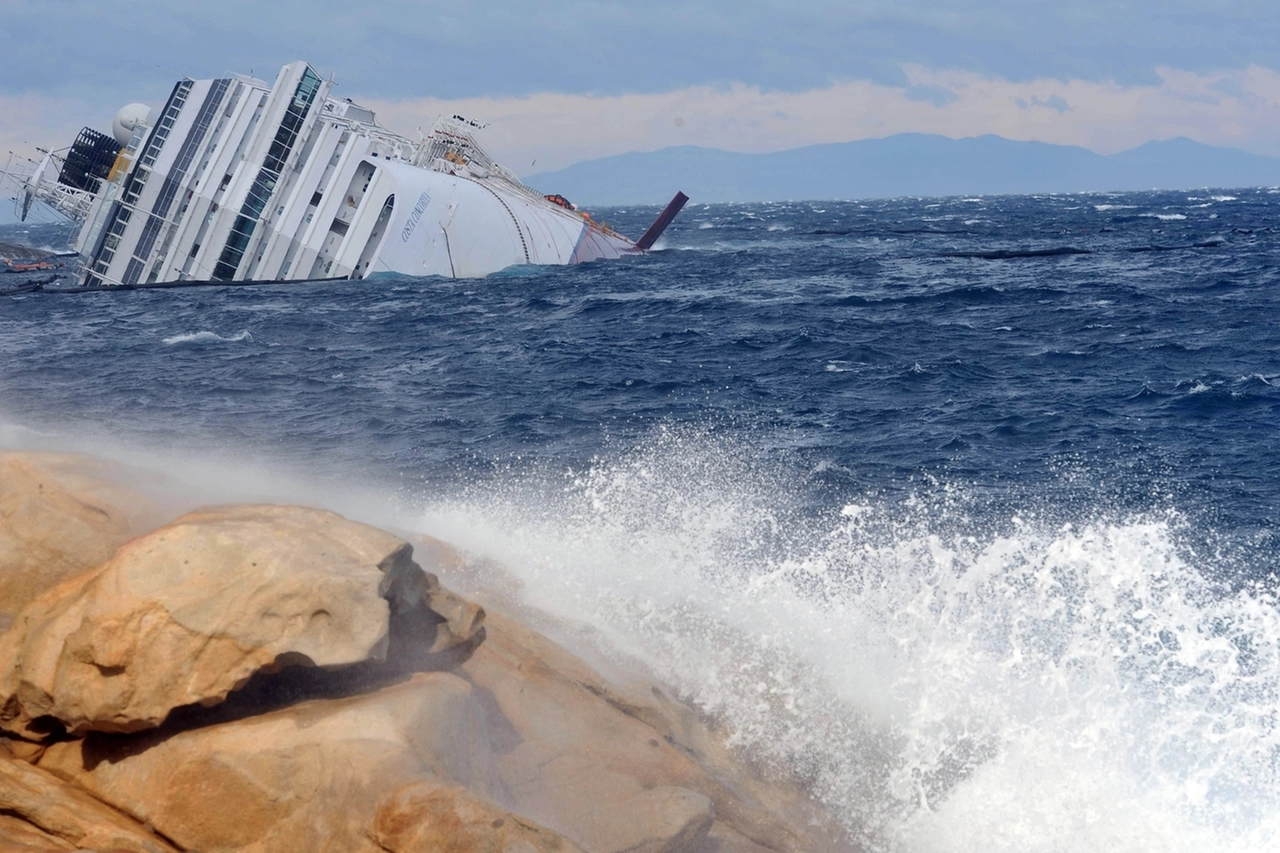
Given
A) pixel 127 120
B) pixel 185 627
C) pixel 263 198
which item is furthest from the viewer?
pixel 127 120

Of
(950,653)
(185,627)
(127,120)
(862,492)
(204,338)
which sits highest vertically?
(862,492)

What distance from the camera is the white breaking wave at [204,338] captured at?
30.6 metres

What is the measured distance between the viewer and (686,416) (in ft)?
66.5

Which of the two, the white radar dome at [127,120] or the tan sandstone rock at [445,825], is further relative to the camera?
the white radar dome at [127,120]

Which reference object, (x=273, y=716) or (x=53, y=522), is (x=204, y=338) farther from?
(x=273, y=716)

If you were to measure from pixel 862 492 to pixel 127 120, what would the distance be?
142 ft

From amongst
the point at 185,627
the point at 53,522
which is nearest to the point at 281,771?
the point at 185,627

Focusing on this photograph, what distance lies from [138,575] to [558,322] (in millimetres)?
27773

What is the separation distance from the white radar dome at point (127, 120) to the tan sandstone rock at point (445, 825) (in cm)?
4838

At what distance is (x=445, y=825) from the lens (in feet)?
18.6

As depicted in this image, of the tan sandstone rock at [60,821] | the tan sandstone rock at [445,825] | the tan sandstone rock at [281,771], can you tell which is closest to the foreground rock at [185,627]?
the tan sandstone rock at [281,771]

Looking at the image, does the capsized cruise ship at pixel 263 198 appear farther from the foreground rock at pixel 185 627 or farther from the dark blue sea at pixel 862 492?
the foreground rock at pixel 185 627

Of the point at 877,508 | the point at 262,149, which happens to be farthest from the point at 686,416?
the point at 262,149

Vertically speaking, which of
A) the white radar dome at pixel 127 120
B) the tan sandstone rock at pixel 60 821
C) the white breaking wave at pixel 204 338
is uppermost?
the tan sandstone rock at pixel 60 821
